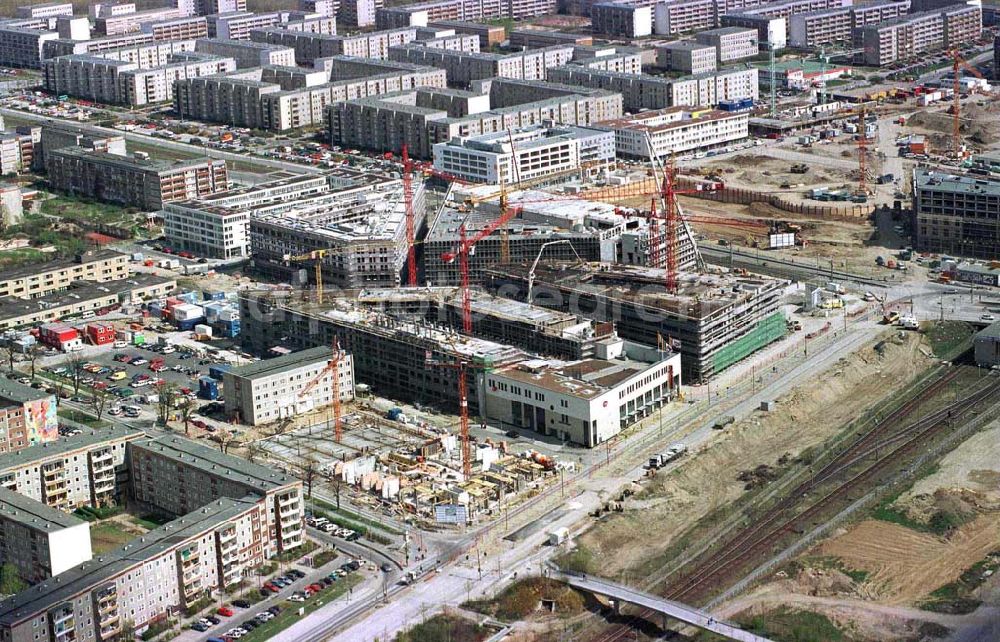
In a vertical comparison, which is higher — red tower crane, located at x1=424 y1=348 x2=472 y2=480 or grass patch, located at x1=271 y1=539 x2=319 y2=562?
red tower crane, located at x1=424 y1=348 x2=472 y2=480

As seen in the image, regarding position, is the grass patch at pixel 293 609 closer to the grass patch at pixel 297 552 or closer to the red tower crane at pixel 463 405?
the grass patch at pixel 297 552

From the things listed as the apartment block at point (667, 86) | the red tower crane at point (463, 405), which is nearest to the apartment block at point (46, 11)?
the apartment block at point (667, 86)

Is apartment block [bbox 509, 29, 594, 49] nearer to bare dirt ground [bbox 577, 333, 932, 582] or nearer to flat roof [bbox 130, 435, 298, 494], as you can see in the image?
bare dirt ground [bbox 577, 333, 932, 582]

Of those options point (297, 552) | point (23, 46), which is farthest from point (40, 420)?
point (23, 46)

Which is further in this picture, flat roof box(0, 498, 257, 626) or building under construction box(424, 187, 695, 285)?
building under construction box(424, 187, 695, 285)

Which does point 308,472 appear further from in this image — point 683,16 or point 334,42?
point 683,16

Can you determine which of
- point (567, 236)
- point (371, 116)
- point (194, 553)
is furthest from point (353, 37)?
point (194, 553)

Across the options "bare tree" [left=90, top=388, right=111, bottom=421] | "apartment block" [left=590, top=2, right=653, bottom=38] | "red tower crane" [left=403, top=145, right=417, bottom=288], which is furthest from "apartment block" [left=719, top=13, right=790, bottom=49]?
"bare tree" [left=90, top=388, right=111, bottom=421]
